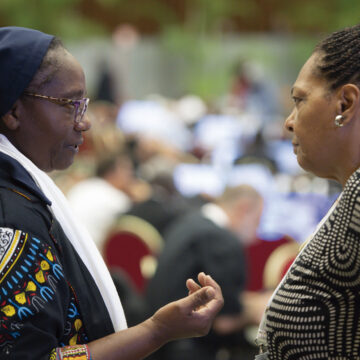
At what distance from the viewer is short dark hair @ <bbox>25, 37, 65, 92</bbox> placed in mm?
1868

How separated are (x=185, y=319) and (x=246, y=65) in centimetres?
1437

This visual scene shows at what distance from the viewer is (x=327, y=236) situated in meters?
1.76

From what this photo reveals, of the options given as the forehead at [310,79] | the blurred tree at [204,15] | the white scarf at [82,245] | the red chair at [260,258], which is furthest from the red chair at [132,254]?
the blurred tree at [204,15]

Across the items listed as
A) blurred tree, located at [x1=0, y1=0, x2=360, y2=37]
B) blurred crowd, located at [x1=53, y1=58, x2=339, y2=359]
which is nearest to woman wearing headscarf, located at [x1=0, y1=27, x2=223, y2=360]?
blurred crowd, located at [x1=53, y1=58, x2=339, y2=359]

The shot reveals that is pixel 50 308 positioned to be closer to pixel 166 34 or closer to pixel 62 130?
pixel 62 130

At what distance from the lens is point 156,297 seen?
4.39m

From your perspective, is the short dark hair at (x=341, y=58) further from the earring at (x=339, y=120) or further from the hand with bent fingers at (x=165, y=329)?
the hand with bent fingers at (x=165, y=329)

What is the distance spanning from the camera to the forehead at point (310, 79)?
191cm

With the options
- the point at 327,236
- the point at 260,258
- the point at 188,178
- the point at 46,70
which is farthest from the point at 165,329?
the point at 188,178

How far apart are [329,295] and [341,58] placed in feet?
1.82

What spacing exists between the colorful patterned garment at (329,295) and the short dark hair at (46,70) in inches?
28.7

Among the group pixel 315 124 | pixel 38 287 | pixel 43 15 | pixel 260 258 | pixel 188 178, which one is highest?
pixel 43 15

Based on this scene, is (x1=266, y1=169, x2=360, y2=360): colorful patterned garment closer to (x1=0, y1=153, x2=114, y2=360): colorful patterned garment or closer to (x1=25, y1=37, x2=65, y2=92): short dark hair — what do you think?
(x1=0, y1=153, x2=114, y2=360): colorful patterned garment

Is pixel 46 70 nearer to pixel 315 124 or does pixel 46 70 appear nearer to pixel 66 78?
pixel 66 78
